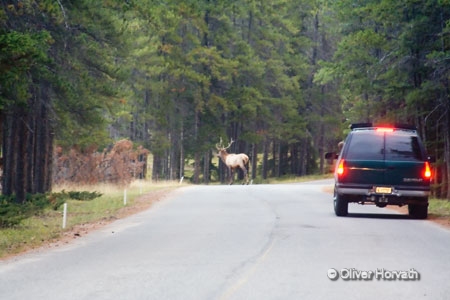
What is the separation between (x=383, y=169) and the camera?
74.1ft

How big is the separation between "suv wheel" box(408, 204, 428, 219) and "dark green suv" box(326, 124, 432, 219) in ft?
2.73

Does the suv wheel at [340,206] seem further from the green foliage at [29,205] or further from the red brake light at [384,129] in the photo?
the green foliage at [29,205]

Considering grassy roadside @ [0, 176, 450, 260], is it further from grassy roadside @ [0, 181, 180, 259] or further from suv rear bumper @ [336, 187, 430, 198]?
suv rear bumper @ [336, 187, 430, 198]

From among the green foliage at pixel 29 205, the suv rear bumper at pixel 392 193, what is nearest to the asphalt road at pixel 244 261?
the suv rear bumper at pixel 392 193

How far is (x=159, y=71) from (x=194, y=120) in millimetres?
8613

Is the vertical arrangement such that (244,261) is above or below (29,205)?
below

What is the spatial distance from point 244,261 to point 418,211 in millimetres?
11123

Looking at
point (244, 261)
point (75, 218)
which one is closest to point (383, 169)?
point (75, 218)

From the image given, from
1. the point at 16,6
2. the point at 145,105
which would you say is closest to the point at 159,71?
the point at 145,105

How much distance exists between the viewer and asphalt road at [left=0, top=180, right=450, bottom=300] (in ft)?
36.0

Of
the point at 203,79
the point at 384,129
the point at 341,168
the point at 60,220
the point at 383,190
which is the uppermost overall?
the point at 203,79

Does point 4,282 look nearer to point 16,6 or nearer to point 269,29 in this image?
point 16,6

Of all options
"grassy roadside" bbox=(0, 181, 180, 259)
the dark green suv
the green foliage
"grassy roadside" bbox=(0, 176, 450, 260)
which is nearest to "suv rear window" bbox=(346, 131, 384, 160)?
the dark green suv

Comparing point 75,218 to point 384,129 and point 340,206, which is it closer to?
point 340,206
